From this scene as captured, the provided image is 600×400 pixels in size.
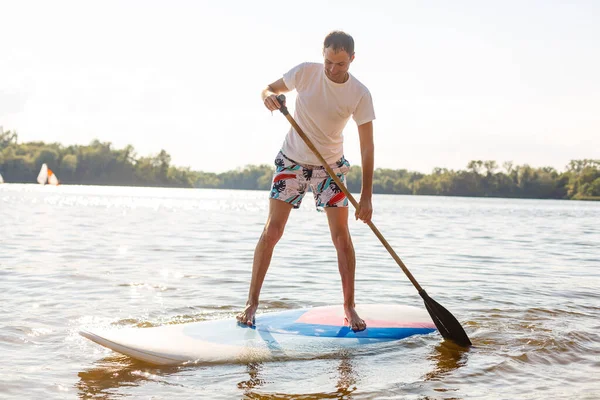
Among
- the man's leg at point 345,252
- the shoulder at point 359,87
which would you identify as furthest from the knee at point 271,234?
the shoulder at point 359,87

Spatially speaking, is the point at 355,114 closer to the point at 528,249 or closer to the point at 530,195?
the point at 528,249

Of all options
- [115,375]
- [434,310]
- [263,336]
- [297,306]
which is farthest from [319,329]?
[115,375]

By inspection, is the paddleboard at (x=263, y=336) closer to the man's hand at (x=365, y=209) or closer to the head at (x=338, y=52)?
the man's hand at (x=365, y=209)

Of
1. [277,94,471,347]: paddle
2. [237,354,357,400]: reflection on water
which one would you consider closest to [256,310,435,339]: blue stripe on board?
[277,94,471,347]: paddle

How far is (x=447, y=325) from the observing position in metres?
5.28

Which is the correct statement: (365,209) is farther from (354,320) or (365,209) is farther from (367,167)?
(354,320)

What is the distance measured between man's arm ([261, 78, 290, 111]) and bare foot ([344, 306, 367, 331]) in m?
1.64

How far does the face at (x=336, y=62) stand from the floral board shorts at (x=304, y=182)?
0.71 metres

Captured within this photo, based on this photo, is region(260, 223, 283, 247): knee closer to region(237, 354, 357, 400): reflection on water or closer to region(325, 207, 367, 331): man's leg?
region(325, 207, 367, 331): man's leg

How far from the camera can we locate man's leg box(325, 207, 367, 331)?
5223mm

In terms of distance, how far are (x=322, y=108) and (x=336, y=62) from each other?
38 cm

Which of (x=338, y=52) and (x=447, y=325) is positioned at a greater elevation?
(x=338, y=52)

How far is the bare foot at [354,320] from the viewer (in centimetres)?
523

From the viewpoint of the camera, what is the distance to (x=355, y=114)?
4.98 meters
